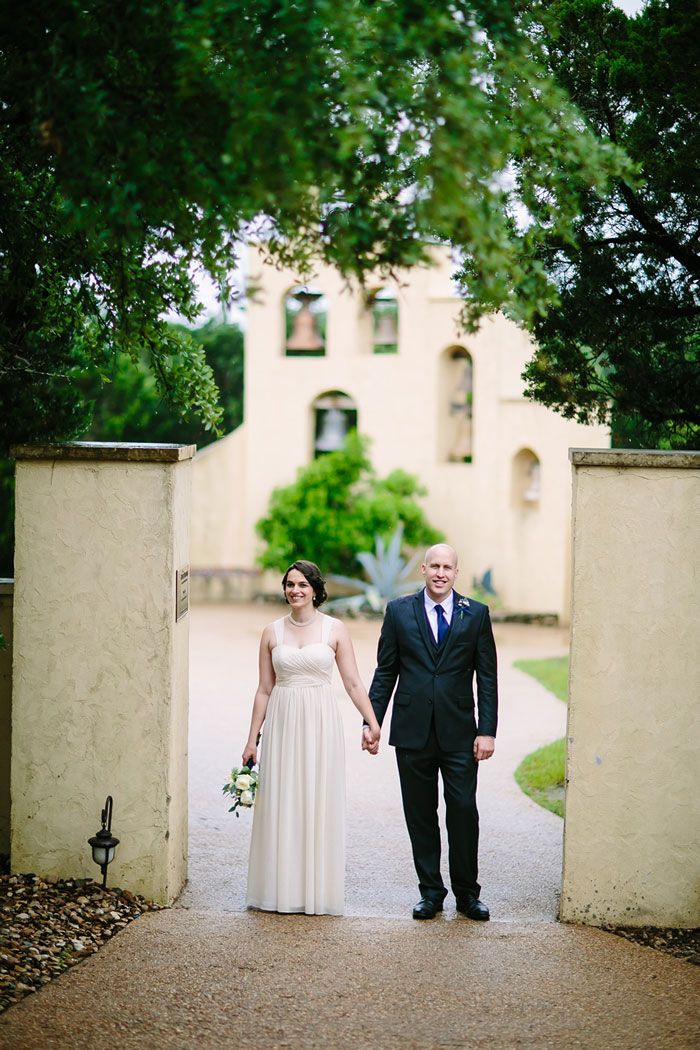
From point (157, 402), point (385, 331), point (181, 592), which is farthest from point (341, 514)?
point (181, 592)

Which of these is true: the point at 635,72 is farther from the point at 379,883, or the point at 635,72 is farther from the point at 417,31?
the point at 379,883

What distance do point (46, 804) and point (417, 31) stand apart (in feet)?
12.7

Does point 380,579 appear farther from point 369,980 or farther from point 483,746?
point 369,980

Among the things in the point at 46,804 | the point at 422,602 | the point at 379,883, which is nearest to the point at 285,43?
the point at 422,602

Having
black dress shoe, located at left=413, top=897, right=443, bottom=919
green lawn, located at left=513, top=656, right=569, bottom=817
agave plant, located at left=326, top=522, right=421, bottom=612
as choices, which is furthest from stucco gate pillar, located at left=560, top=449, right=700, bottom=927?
agave plant, located at left=326, top=522, right=421, bottom=612

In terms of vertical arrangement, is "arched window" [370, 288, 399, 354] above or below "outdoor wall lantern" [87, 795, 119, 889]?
above

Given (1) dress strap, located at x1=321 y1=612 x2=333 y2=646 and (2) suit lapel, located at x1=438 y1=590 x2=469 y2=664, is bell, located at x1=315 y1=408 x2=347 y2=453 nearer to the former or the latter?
(1) dress strap, located at x1=321 y1=612 x2=333 y2=646

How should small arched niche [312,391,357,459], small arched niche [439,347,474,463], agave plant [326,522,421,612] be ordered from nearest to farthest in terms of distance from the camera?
agave plant [326,522,421,612] → small arched niche [439,347,474,463] → small arched niche [312,391,357,459]

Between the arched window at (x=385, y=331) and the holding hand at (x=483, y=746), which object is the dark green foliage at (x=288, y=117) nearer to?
the holding hand at (x=483, y=746)

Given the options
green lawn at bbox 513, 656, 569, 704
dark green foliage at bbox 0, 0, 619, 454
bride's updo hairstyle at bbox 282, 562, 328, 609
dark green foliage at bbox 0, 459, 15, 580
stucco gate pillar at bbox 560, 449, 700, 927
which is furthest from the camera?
green lawn at bbox 513, 656, 569, 704

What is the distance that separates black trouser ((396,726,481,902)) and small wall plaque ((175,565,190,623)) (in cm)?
123

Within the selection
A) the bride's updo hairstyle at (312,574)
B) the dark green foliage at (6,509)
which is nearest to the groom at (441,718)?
the bride's updo hairstyle at (312,574)

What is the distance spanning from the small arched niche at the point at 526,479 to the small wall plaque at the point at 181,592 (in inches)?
532

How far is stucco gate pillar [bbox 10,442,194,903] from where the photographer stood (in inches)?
223
